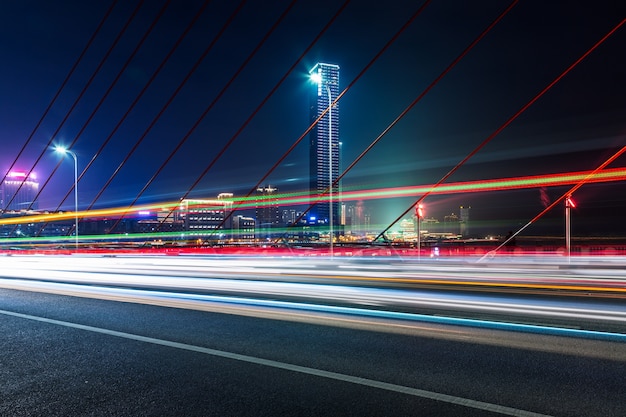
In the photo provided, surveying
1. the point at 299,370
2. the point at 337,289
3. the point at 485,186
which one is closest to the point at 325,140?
the point at 485,186

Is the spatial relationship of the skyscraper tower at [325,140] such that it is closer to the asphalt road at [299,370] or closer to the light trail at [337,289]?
the light trail at [337,289]

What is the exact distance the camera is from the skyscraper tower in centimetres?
2347

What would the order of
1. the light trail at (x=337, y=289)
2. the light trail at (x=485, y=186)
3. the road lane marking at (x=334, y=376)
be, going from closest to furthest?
the road lane marking at (x=334, y=376), the light trail at (x=337, y=289), the light trail at (x=485, y=186)

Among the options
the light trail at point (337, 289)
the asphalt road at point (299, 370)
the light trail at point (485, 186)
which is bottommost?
the light trail at point (337, 289)

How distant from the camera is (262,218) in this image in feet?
145

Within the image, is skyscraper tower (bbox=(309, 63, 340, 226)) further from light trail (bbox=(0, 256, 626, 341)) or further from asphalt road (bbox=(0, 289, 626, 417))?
asphalt road (bbox=(0, 289, 626, 417))

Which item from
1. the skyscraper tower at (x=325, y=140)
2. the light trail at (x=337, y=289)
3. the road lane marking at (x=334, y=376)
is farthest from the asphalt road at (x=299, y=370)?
the skyscraper tower at (x=325, y=140)

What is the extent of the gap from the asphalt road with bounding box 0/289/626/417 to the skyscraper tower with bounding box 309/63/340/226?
15900mm

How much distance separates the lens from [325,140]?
2391cm

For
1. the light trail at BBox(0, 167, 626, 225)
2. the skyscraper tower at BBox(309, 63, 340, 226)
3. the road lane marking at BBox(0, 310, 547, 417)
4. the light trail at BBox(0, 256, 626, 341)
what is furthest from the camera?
the skyscraper tower at BBox(309, 63, 340, 226)

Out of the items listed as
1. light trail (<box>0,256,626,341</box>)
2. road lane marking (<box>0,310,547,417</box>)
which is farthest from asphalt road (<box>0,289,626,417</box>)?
light trail (<box>0,256,626,341</box>)

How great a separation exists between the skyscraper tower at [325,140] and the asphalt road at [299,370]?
1590 cm

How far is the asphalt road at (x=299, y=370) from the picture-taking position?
3861 mm

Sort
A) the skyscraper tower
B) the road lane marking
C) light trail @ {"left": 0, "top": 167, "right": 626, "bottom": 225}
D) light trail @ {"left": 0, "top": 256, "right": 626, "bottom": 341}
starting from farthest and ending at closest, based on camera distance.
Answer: the skyscraper tower, light trail @ {"left": 0, "top": 167, "right": 626, "bottom": 225}, light trail @ {"left": 0, "top": 256, "right": 626, "bottom": 341}, the road lane marking
